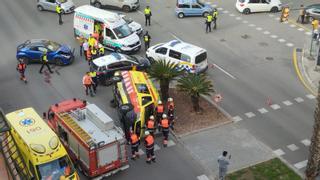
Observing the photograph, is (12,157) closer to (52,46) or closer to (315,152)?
(315,152)

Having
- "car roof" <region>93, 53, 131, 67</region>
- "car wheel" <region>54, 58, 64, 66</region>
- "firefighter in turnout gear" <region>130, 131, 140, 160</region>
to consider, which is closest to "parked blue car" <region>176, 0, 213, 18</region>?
"car roof" <region>93, 53, 131, 67</region>

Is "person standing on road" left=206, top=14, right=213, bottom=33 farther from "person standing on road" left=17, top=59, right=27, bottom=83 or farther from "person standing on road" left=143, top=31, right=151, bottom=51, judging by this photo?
"person standing on road" left=17, top=59, right=27, bottom=83

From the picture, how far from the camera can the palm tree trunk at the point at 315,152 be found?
1906 cm

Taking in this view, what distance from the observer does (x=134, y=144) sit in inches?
859

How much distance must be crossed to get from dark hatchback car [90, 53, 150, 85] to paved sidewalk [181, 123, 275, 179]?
6.96 metres

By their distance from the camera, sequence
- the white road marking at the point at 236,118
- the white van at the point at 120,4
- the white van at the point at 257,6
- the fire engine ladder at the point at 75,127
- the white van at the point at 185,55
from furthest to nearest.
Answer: the white van at the point at 120,4 → the white van at the point at 257,6 → the white van at the point at 185,55 → the white road marking at the point at 236,118 → the fire engine ladder at the point at 75,127

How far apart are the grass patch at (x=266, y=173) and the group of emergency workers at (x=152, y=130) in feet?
12.0

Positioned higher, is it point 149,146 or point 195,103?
point 195,103

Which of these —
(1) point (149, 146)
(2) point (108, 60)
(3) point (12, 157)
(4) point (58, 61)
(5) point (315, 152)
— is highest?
(2) point (108, 60)

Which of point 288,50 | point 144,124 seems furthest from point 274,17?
point 144,124

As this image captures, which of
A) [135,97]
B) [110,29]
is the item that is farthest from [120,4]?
[135,97]

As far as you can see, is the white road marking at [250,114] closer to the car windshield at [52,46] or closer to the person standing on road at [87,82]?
the person standing on road at [87,82]

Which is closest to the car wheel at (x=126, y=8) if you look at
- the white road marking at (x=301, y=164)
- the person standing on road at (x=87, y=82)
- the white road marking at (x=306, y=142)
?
the person standing on road at (x=87, y=82)

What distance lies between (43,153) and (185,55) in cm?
1300
